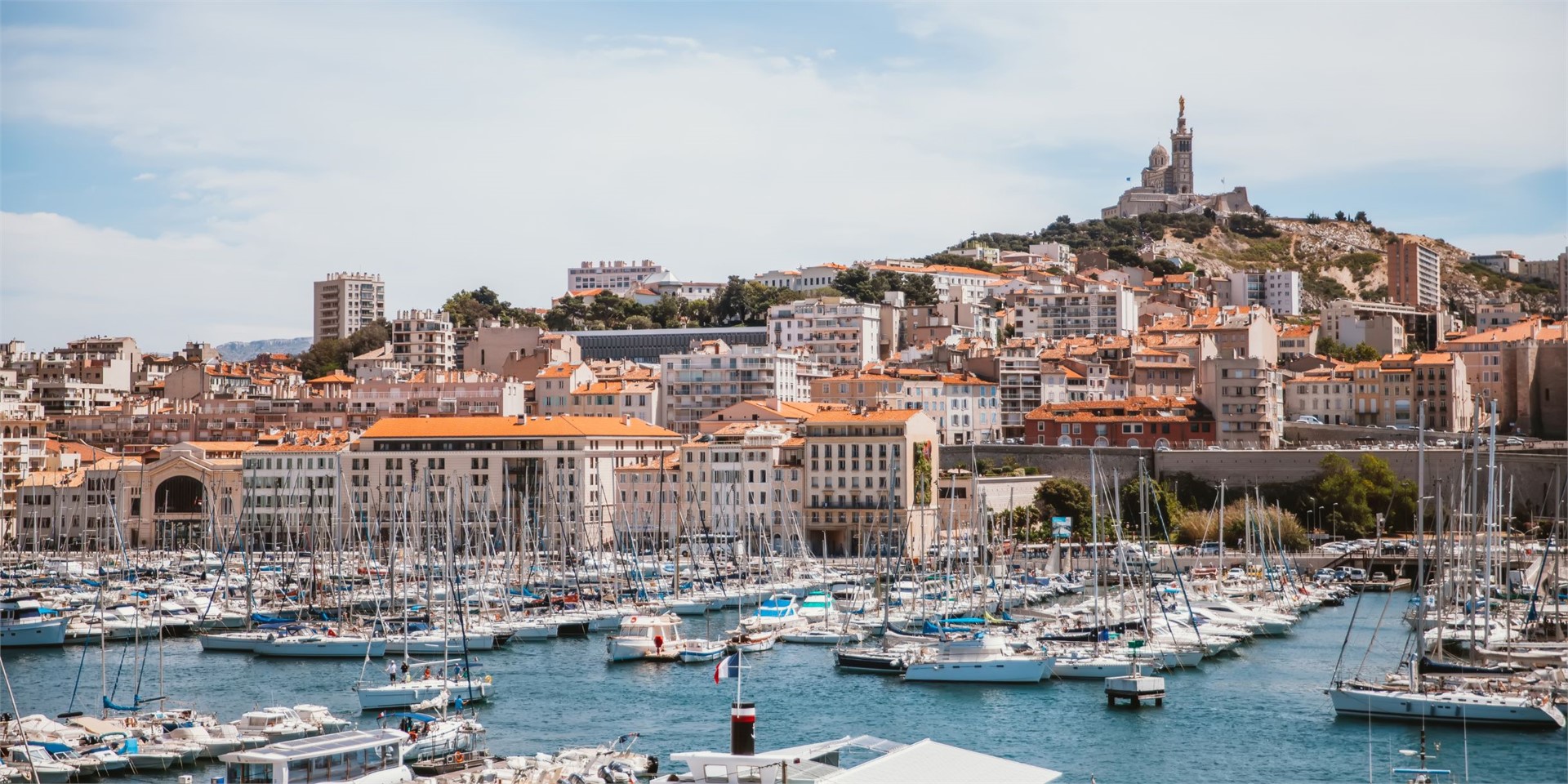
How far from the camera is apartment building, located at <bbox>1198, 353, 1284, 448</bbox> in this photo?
2591 inches

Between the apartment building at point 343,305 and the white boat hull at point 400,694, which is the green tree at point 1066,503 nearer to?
the white boat hull at point 400,694

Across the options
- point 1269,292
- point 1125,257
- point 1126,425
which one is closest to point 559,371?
point 1126,425

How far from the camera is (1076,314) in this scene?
318 feet

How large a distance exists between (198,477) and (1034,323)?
4669 centimetres

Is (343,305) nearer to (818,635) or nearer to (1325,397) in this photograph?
(1325,397)

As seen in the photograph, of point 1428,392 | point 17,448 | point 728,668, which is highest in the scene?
point 1428,392

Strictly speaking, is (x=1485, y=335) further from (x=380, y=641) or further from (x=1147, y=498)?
(x=380, y=641)

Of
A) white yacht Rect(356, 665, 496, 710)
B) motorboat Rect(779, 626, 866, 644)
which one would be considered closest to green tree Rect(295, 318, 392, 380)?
motorboat Rect(779, 626, 866, 644)

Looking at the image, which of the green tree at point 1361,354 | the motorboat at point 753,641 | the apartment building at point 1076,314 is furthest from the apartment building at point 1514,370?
the motorboat at point 753,641

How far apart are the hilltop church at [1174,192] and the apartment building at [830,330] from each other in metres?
58.8

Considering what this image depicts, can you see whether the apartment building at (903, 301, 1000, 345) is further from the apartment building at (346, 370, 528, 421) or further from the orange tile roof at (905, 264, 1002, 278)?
the apartment building at (346, 370, 528, 421)

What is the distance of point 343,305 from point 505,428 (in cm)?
6385

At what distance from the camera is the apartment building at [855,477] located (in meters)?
59.0

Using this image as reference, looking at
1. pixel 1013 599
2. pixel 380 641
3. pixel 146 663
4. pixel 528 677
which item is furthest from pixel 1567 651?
pixel 146 663
